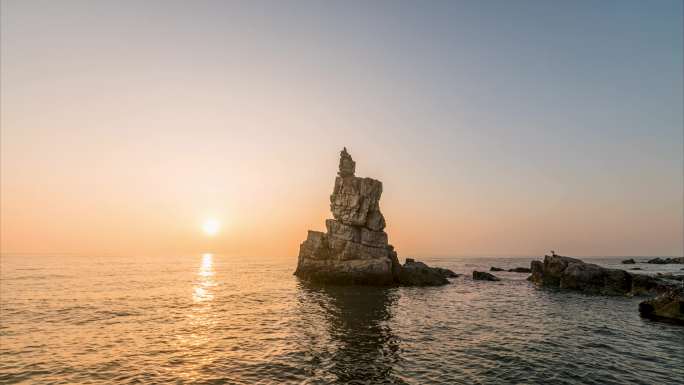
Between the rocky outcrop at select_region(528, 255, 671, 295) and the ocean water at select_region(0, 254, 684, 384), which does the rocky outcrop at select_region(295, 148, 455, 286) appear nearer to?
the ocean water at select_region(0, 254, 684, 384)

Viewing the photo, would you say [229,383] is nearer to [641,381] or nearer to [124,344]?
[124,344]

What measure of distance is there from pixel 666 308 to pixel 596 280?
28453 millimetres

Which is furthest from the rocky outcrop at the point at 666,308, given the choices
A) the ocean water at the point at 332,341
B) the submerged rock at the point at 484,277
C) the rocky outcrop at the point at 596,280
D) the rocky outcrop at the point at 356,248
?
the submerged rock at the point at 484,277

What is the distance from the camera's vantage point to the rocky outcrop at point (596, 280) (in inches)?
2356

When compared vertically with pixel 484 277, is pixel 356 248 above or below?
above

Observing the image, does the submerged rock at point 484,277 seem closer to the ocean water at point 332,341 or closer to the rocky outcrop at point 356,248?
the rocky outcrop at point 356,248

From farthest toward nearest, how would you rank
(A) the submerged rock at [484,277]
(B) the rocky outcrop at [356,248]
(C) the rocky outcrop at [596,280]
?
1. (A) the submerged rock at [484,277]
2. (B) the rocky outcrop at [356,248]
3. (C) the rocky outcrop at [596,280]

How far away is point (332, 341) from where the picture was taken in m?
28.3

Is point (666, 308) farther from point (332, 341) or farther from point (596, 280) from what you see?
point (332, 341)

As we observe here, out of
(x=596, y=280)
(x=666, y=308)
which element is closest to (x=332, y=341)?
(x=666, y=308)

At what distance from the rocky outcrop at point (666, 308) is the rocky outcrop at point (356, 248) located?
35.2 metres

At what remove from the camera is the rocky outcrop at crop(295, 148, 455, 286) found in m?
68.6

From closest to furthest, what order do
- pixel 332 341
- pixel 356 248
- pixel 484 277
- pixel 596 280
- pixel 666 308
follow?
pixel 332 341 → pixel 666 308 → pixel 596 280 → pixel 356 248 → pixel 484 277

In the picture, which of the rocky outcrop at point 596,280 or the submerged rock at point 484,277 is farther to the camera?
the submerged rock at point 484,277
